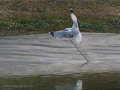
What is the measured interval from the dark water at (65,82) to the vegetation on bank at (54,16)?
812 centimetres

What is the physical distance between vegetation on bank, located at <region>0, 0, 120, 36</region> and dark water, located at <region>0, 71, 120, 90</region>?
8120 millimetres

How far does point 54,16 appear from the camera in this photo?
22.3 meters

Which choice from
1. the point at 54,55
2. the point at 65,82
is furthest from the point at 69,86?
the point at 54,55

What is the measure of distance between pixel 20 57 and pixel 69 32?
12.4 feet

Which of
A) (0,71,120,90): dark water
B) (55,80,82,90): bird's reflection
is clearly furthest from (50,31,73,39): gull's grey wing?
(55,80,82,90): bird's reflection

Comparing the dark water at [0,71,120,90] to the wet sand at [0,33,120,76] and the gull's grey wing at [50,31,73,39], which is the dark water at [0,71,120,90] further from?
the gull's grey wing at [50,31,73,39]

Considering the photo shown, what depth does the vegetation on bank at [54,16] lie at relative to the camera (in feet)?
65.2

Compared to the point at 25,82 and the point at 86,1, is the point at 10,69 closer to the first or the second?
the point at 25,82

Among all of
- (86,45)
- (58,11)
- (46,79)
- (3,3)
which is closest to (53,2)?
(58,11)

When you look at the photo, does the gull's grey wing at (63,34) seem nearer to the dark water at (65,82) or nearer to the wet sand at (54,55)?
the dark water at (65,82)

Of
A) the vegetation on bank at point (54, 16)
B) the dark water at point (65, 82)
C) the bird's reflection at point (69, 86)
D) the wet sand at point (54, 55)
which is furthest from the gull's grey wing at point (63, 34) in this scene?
the vegetation on bank at point (54, 16)

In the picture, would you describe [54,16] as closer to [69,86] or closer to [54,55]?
[54,55]

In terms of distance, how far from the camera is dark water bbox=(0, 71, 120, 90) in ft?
30.9

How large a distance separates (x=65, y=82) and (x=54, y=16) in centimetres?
1256
